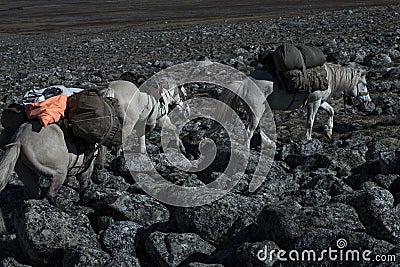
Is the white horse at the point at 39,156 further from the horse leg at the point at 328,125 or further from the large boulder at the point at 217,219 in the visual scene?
the horse leg at the point at 328,125

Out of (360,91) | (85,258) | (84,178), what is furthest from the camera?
(360,91)

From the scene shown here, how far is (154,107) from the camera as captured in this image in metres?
9.52

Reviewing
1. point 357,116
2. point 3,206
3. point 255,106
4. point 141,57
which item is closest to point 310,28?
point 141,57

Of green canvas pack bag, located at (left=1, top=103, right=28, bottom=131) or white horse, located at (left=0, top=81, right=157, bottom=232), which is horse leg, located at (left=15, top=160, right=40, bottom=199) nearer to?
white horse, located at (left=0, top=81, right=157, bottom=232)

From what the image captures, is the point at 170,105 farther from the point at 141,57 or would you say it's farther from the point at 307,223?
the point at 141,57

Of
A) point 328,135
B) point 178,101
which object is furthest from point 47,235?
point 328,135

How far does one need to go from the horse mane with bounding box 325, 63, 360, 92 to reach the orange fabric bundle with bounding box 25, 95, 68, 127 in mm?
4838

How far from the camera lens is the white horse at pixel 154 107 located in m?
8.56

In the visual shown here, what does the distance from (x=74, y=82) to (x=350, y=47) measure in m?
8.33

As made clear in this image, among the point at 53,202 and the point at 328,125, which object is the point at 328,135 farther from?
the point at 53,202

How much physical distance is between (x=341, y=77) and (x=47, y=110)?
5.51 m

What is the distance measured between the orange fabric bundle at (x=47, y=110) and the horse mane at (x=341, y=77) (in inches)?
190

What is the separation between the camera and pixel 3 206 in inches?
292

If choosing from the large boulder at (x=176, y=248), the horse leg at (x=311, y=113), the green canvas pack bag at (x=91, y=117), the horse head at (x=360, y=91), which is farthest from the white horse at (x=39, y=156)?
the horse head at (x=360, y=91)
